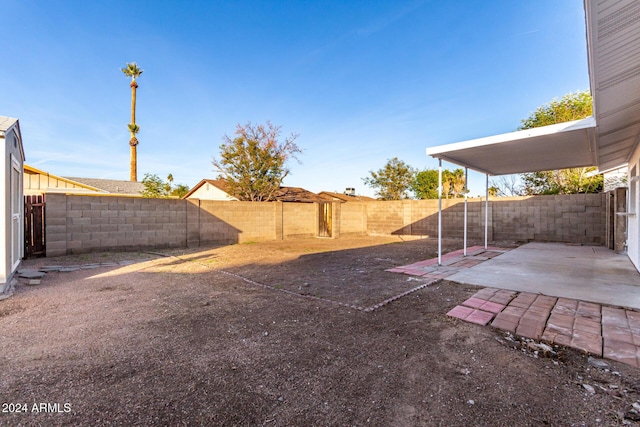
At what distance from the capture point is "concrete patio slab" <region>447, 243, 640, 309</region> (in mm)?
3531

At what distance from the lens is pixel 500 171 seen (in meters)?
7.73

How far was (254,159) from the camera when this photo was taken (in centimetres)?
1563

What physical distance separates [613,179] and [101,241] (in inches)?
795

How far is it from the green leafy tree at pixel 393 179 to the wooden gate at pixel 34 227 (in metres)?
20.8

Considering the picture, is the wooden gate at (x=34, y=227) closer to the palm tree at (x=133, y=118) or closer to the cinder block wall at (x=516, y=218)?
the cinder block wall at (x=516, y=218)

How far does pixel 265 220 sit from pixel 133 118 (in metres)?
19.7

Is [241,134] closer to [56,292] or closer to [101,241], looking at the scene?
[101,241]

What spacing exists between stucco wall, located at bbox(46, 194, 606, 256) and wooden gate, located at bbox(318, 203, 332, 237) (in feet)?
0.61

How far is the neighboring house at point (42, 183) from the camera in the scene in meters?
14.8

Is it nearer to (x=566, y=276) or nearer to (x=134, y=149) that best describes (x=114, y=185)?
(x=134, y=149)

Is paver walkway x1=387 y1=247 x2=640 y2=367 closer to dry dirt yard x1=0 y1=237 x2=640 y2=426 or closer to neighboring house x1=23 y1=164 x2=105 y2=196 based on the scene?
dry dirt yard x1=0 y1=237 x2=640 y2=426

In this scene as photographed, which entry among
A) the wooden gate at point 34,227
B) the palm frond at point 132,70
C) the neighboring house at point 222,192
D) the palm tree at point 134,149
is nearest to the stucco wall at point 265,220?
the wooden gate at point 34,227

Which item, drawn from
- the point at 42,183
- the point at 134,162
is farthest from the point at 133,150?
the point at 42,183

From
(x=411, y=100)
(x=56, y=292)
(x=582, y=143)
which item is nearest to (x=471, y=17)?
(x=411, y=100)
